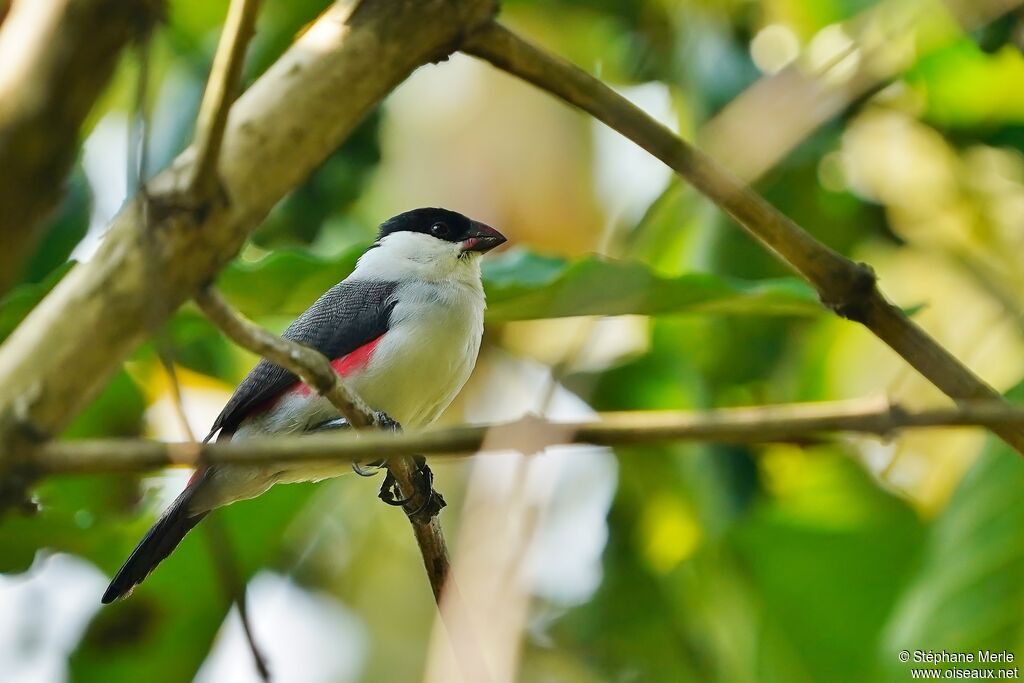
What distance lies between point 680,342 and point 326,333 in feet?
5.01

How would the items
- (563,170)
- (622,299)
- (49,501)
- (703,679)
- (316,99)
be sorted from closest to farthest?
(316,99) < (622,299) < (49,501) < (703,679) < (563,170)

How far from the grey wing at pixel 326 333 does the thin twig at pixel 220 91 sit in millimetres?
2000

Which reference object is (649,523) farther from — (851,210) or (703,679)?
(851,210)

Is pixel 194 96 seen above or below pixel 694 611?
above

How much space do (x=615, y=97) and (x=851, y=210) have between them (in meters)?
3.10

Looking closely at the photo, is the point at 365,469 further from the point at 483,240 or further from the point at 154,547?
the point at 483,240

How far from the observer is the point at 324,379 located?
1.99 metres

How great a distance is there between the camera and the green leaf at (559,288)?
3.08m

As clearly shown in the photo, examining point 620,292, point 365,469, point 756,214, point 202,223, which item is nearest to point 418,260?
point 365,469

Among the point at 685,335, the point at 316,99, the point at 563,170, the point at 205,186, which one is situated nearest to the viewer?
the point at 205,186

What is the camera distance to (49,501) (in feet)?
13.2

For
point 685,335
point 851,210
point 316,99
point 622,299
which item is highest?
point 851,210

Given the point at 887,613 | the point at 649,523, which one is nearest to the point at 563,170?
the point at 649,523

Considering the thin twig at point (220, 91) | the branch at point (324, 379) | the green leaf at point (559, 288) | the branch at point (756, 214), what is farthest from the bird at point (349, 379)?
the thin twig at point (220, 91)
